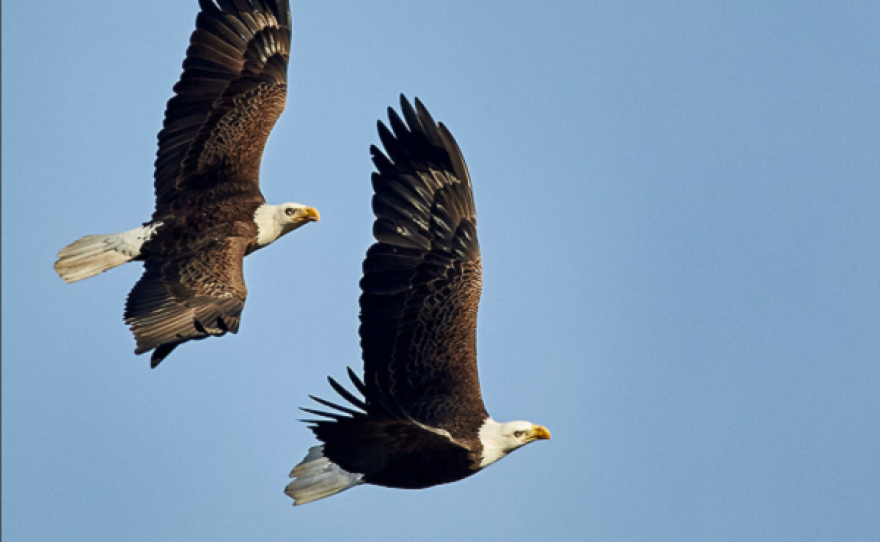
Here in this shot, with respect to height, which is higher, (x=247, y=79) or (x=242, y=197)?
(x=247, y=79)

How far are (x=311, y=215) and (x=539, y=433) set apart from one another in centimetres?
336

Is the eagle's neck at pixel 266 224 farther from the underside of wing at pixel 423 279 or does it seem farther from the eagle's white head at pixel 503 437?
the eagle's white head at pixel 503 437

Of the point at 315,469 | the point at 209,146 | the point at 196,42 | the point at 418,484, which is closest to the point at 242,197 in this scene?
the point at 209,146

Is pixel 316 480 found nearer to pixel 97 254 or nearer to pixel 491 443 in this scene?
pixel 491 443

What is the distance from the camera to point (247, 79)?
46.8ft

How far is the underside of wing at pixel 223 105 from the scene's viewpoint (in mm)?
13727

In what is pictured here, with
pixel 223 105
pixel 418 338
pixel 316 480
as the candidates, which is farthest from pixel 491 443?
pixel 223 105

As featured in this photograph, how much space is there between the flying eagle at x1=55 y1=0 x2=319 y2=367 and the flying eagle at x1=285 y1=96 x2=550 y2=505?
1.27m

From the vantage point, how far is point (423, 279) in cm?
1269

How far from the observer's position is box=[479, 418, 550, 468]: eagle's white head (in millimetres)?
11961

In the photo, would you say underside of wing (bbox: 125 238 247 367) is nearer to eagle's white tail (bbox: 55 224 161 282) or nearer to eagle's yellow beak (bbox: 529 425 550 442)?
eagle's white tail (bbox: 55 224 161 282)

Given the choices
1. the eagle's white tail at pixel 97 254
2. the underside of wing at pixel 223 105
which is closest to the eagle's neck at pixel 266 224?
the underside of wing at pixel 223 105

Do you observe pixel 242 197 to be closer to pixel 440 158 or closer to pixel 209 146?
pixel 209 146

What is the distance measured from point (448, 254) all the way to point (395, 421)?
97.4 inches
